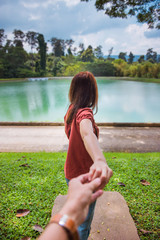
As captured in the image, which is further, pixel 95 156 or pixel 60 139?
pixel 60 139

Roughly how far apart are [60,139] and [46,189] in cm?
257

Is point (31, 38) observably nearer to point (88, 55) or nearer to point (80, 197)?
point (88, 55)

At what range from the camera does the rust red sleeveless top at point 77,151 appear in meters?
1.10

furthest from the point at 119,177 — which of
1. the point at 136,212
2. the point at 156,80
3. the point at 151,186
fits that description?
the point at 156,80

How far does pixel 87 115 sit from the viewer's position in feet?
3.40

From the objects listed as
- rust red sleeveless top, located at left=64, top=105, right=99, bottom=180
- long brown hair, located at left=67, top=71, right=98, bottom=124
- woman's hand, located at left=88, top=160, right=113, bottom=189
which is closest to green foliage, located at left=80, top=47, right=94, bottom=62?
long brown hair, located at left=67, top=71, right=98, bottom=124

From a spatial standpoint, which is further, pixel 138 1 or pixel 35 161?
pixel 138 1

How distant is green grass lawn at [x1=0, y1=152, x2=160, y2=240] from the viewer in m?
1.79

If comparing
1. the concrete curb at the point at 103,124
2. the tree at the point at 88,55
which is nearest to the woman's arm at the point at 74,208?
the concrete curb at the point at 103,124

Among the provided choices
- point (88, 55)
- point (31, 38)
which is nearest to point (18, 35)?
point (31, 38)

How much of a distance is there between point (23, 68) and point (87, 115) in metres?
42.6

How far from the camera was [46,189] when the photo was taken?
2379mm

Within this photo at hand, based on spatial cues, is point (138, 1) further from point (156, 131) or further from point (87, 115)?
point (87, 115)

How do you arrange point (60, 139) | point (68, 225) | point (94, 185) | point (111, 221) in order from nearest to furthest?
point (68, 225), point (94, 185), point (111, 221), point (60, 139)
